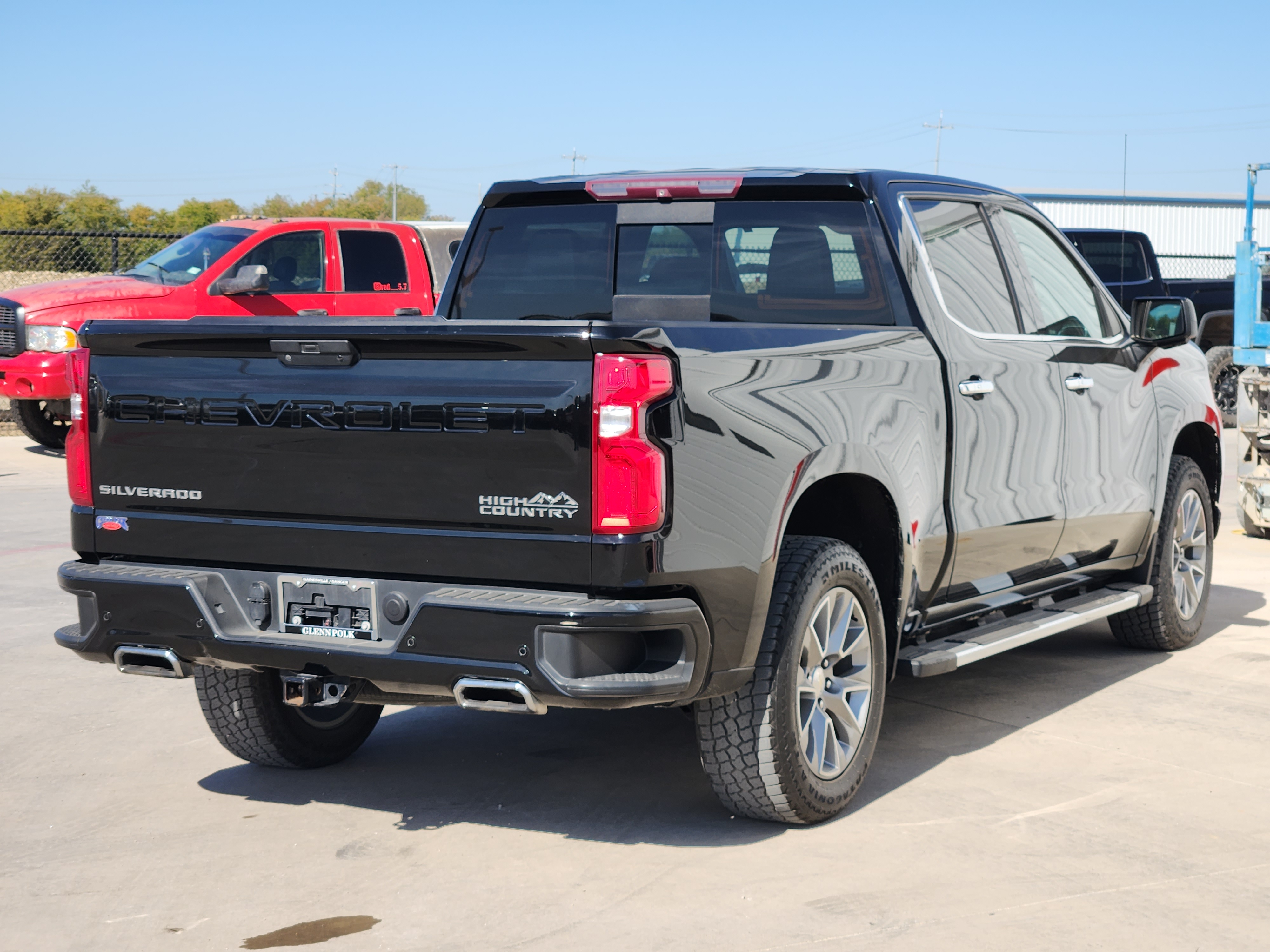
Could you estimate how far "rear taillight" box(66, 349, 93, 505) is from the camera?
425cm

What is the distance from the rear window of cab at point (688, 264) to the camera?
5.10 metres

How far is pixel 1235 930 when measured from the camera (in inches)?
140

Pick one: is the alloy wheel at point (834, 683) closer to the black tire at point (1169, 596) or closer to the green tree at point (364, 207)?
the black tire at point (1169, 596)

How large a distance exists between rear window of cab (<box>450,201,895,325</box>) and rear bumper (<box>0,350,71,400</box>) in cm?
904

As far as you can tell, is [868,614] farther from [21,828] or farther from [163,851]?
[21,828]

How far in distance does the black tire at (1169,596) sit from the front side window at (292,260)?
9158 mm

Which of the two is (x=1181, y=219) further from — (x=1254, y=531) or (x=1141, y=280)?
(x=1254, y=531)

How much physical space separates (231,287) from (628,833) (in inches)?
399

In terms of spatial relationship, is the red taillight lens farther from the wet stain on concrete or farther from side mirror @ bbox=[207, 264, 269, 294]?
side mirror @ bbox=[207, 264, 269, 294]

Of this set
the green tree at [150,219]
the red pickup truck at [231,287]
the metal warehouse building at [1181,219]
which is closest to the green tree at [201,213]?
the green tree at [150,219]

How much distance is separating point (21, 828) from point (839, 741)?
2.46 metres

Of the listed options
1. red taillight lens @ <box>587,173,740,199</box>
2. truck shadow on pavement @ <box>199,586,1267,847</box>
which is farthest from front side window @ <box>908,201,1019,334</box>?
truck shadow on pavement @ <box>199,586,1267,847</box>

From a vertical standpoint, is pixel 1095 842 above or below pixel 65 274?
below

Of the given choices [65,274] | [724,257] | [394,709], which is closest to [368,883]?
[394,709]
